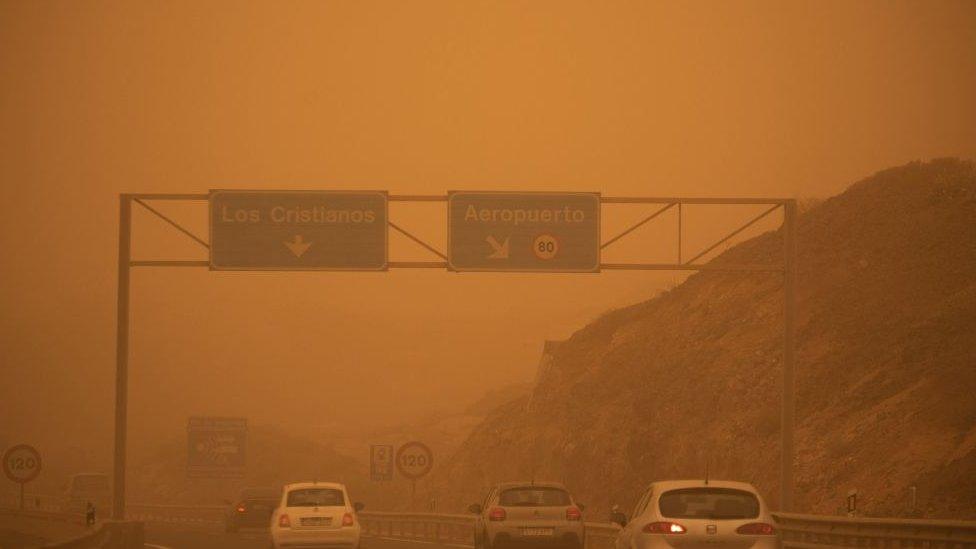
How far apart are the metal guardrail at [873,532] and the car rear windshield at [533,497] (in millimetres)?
3924

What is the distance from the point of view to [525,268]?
31969 mm

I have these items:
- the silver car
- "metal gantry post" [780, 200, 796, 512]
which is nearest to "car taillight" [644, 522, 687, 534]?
the silver car

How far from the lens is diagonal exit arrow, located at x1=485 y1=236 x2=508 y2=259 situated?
32062mm

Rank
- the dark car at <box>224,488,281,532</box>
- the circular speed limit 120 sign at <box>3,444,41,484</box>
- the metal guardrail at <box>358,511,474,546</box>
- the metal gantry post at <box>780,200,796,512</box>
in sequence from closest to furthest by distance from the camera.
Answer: the metal gantry post at <box>780,200,796,512</box>, the circular speed limit 120 sign at <box>3,444,41,484</box>, the metal guardrail at <box>358,511,474,546</box>, the dark car at <box>224,488,281,532</box>

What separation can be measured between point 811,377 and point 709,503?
29.6 meters

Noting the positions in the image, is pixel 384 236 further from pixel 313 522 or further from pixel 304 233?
pixel 313 522

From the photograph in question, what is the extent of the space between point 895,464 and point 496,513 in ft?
50.9

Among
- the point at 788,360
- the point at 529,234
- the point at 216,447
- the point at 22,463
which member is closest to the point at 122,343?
the point at 529,234

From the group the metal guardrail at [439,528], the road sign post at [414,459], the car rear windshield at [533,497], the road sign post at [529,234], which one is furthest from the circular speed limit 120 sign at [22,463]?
the car rear windshield at [533,497]

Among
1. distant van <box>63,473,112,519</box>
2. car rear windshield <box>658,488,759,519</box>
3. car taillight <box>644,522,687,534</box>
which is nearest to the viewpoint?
car taillight <box>644,522,687,534</box>

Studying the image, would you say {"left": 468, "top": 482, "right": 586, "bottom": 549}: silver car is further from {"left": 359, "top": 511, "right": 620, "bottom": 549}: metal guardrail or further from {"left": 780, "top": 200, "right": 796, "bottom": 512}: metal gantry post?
{"left": 780, "top": 200, "right": 796, "bottom": 512}: metal gantry post

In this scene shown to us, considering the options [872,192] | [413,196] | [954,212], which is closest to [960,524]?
[413,196]

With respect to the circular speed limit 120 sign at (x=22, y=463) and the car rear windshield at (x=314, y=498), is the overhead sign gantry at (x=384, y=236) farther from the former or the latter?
the circular speed limit 120 sign at (x=22, y=463)

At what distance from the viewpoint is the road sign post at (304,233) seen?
3225cm
